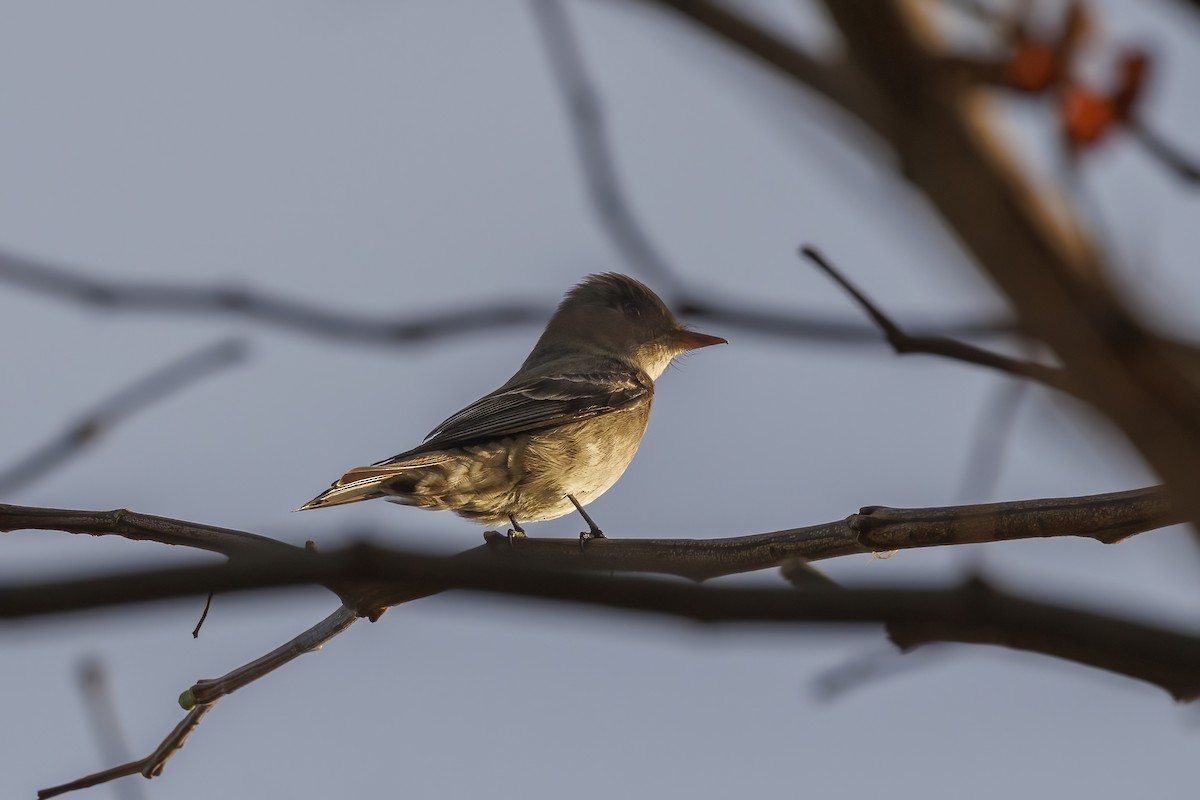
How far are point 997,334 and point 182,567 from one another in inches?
55.2

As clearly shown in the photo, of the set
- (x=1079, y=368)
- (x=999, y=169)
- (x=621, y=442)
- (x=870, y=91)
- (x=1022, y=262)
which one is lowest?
(x=621, y=442)

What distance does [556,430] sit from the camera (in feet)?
29.1

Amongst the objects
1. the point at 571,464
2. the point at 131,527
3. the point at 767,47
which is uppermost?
the point at 767,47

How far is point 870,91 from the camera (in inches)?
79.8

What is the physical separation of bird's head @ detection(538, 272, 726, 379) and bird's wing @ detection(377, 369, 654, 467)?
56 centimetres

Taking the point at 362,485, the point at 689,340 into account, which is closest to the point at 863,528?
the point at 362,485

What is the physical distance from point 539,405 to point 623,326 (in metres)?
2.26

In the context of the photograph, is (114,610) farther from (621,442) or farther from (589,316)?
(589,316)

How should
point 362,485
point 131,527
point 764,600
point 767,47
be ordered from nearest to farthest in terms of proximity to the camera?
1. point 764,600
2. point 767,47
3. point 131,527
4. point 362,485

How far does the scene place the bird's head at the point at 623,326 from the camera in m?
10.9

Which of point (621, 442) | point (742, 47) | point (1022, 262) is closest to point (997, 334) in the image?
point (1022, 262)

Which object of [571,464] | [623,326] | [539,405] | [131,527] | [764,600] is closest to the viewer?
[764,600]

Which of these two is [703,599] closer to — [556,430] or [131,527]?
[131,527]

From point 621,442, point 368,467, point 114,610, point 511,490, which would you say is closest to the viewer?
point 114,610
